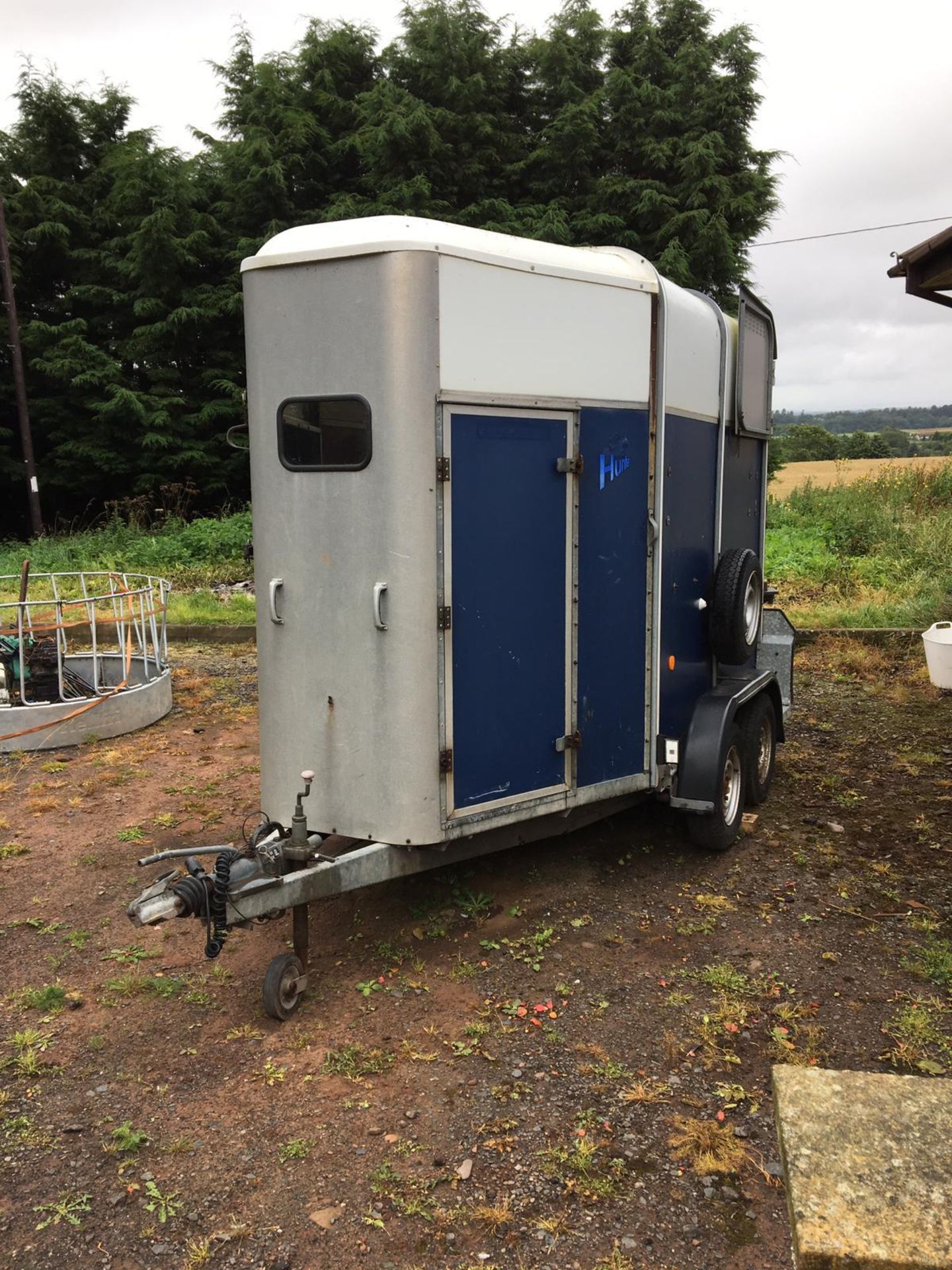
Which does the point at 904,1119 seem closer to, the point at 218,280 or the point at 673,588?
the point at 673,588

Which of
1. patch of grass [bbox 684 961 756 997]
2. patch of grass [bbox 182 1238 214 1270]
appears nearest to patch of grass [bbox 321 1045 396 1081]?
patch of grass [bbox 182 1238 214 1270]

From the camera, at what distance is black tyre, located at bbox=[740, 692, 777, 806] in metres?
6.04

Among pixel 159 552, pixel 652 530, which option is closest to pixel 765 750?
pixel 652 530

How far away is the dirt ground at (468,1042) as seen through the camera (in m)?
2.92

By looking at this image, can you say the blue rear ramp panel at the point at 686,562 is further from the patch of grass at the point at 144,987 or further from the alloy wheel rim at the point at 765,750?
the patch of grass at the point at 144,987

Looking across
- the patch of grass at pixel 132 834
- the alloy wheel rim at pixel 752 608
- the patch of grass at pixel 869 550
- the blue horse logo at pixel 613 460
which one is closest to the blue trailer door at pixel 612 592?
the blue horse logo at pixel 613 460

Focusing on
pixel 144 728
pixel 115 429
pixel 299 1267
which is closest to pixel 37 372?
pixel 115 429

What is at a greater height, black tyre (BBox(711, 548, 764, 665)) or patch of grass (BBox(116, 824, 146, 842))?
black tyre (BBox(711, 548, 764, 665))

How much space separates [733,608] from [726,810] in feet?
3.89

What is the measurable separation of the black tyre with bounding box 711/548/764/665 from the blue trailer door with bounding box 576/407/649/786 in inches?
32.3

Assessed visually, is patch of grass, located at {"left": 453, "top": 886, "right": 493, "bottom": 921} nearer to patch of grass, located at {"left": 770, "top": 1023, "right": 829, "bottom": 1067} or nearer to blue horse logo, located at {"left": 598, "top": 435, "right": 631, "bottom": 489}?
patch of grass, located at {"left": 770, "top": 1023, "right": 829, "bottom": 1067}

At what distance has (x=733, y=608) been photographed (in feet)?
18.7

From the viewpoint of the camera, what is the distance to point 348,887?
411 cm

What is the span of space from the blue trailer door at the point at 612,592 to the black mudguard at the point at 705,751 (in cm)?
31
